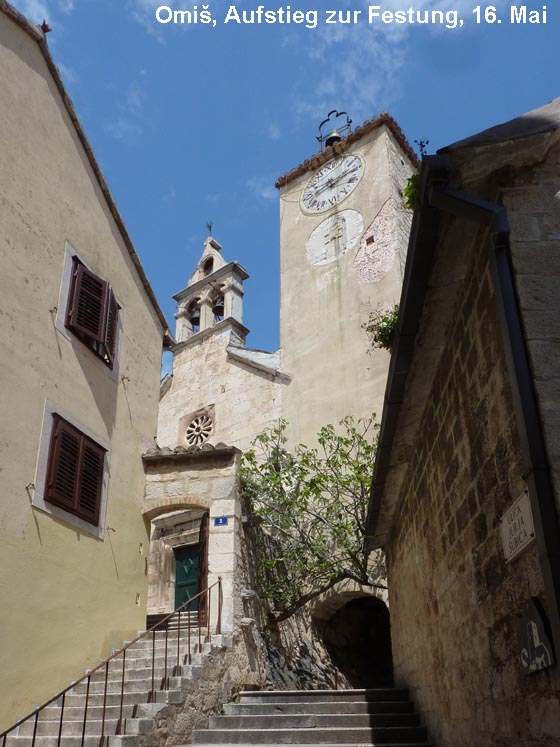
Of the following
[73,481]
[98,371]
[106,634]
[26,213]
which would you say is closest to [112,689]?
[106,634]

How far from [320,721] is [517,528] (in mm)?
5431

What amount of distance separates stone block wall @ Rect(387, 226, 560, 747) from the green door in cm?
733

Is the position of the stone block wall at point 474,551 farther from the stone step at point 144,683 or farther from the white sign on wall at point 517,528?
the stone step at point 144,683

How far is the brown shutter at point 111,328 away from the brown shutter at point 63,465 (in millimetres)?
1655

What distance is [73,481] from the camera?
26.8 feet

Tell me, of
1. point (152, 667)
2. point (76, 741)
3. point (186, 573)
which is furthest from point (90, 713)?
point (186, 573)

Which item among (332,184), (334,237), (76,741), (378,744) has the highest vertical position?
(332,184)

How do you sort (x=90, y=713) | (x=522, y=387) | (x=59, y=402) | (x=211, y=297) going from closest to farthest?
(x=522, y=387) → (x=90, y=713) → (x=59, y=402) → (x=211, y=297)

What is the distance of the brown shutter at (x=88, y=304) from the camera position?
8.87 m

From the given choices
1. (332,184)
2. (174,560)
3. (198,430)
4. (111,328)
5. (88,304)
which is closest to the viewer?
(88,304)

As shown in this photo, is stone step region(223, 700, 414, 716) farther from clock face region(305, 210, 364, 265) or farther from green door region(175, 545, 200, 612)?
clock face region(305, 210, 364, 265)

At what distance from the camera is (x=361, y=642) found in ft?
44.3

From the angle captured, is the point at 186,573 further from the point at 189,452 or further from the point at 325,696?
the point at 325,696

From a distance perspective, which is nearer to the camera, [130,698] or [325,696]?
[130,698]
